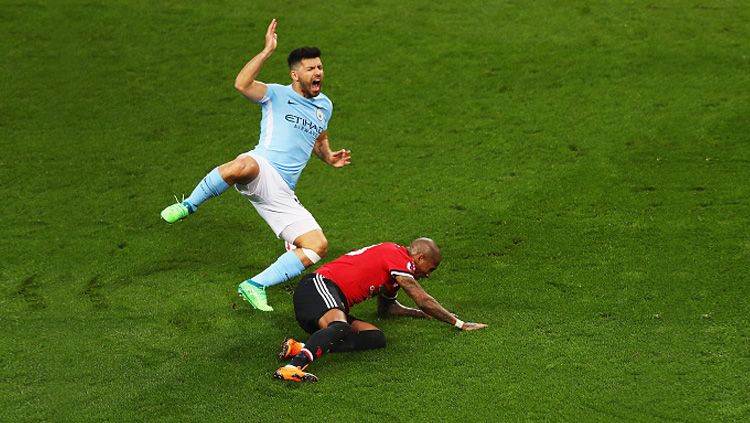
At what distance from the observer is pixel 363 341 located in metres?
8.21

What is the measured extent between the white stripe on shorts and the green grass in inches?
17.2

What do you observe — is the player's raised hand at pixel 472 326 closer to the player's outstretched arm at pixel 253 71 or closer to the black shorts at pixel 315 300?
the black shorts at pixel 315 300

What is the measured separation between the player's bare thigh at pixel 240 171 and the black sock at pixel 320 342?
1477mm

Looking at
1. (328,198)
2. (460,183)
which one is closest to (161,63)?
(328,198)

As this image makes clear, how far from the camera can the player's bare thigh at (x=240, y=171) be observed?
8.42m

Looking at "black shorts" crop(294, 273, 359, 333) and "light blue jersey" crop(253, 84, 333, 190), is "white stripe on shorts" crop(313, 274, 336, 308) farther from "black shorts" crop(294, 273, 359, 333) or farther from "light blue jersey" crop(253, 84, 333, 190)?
"light blue jersey" crop(253, 84, 333, 190)

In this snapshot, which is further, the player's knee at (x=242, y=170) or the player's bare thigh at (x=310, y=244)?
the player's bare thigh at (x=310, y=244)

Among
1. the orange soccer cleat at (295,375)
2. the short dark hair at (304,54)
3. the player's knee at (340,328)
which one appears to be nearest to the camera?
the orange soccer cleat at (295,375)

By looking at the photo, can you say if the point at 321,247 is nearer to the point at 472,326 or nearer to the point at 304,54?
the point at 472,326

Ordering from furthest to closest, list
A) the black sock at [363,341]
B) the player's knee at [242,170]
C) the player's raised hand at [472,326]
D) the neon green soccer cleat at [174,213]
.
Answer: the player's raised hand at [472,326] < the player's knee at [242,170] < the neon green soccer cleat at [174,213] < the black sock at [363,341]

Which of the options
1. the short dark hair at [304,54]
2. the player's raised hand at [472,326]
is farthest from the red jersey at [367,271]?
the short dark hair at [304,54]

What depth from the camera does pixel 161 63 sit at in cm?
1402

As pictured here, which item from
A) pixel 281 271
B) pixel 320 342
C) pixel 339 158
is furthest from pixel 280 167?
pixel 320 342

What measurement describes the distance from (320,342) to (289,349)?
0.44 m
